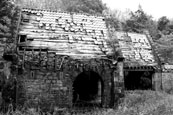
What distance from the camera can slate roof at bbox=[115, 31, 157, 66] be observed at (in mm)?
18455

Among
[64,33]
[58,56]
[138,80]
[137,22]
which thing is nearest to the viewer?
[58,56]

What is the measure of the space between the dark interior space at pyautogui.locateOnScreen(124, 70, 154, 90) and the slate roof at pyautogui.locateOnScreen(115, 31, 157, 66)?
1.48 meters

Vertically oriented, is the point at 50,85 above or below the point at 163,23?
below

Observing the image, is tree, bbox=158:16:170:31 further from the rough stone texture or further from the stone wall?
the stone wall

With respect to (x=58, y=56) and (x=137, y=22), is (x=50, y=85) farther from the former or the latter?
(x=137, y=22)

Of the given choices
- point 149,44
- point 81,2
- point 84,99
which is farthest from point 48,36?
point 81,2

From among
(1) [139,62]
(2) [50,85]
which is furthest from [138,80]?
(2) [50,85]

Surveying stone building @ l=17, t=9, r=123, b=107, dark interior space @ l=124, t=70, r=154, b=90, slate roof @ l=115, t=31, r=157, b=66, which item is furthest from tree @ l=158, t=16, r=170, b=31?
stone building @ l=17, t=9, r=123, b=107

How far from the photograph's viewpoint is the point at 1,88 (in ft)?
36.9

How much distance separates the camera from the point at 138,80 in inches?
786

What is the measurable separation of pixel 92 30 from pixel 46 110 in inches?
256

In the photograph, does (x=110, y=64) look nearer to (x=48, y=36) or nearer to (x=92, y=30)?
(x=92, y=30)

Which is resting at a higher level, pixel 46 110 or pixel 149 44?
pixel 149 44

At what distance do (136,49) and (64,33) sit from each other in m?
8.36
